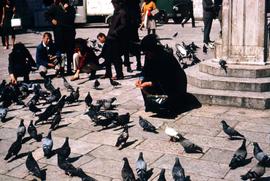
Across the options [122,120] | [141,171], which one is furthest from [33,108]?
[141,171]

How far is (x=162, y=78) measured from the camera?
23.3 ft

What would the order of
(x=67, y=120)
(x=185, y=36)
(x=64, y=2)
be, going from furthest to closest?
(x=185, y=36) → (x=64, y=2) → (x=67, y=120)

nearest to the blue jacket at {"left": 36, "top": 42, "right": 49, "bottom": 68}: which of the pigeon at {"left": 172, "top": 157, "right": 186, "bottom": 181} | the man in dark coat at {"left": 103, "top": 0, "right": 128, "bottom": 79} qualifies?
the man in dark coat at {"left": 103, "top": 0, "right": 128, "bottom": 79}

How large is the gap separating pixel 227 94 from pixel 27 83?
481cm

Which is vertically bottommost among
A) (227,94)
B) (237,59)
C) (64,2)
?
→ (227,94)

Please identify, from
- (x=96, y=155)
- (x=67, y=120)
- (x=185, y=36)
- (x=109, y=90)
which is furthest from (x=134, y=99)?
(x=185, y=36)

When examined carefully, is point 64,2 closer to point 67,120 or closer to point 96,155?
point 67,120

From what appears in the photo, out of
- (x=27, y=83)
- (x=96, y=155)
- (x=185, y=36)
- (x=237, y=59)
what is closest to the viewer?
(x=96, y=155)

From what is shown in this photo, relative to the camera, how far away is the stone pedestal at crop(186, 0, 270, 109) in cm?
757

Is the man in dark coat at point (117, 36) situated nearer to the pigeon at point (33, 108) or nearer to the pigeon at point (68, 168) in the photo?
the pigeon at point (33, 108)

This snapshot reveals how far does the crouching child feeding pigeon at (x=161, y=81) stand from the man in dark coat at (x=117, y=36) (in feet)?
8.56

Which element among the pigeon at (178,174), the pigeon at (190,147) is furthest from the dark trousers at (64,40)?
the pigeon at (178,174)

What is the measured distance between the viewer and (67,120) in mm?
7395

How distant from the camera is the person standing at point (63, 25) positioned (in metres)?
10.5
